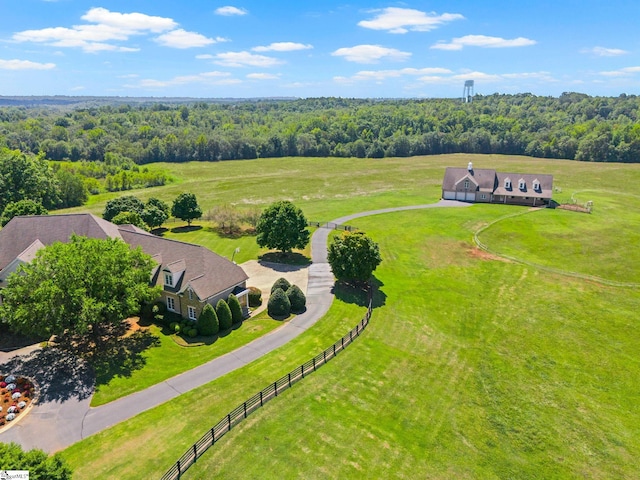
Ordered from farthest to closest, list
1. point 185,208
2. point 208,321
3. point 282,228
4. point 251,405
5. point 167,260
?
1. point 185,208
2. point 282,228
3. point 167,260
4. point 208,321
5. point 251,405

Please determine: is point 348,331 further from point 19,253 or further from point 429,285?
point 19,253

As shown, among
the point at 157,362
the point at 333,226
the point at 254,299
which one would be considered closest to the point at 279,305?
the point at 254,299

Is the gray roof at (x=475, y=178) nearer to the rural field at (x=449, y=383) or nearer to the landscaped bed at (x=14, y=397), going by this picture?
the rural field at (x=449, y=383)

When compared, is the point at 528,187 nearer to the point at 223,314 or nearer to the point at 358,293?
the point at 358,293

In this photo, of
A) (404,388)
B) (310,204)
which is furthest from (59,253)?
(310,204)

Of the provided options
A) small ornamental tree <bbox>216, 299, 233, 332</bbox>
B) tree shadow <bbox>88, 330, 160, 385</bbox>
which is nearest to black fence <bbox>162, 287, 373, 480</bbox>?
small ornamental tree <bbox>216, 299, 233, 332</bbox>

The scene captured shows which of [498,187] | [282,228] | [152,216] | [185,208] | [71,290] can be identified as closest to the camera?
[71,290]

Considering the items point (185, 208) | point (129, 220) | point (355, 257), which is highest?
point (185, 208)
